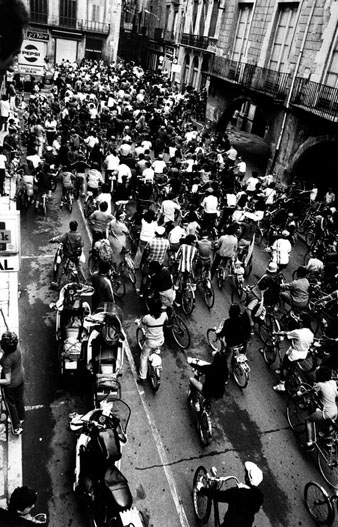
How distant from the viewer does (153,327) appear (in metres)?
7.30

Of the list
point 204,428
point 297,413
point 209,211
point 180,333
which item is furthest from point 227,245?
point 204,428

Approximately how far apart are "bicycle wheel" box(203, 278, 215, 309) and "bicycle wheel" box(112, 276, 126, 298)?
2049mm

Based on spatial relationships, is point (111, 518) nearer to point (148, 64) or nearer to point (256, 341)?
point (256, 341)

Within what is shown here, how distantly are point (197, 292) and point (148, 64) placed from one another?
51.4 metres

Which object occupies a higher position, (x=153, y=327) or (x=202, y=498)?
(x=153, y=327)

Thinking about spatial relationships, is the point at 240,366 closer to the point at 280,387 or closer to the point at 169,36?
the point at 280,387

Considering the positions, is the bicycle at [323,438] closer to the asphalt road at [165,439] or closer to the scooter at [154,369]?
the asphalt road at [165,439]

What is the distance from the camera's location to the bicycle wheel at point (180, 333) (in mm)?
8859

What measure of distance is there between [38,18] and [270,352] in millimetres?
45661

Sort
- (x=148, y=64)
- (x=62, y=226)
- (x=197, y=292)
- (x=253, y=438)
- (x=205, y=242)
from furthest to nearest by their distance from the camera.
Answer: (x=148, y=64) → (x=62, y=226) → (x=197, y=292) → (x=205, y=242) → (x=253, y=438)

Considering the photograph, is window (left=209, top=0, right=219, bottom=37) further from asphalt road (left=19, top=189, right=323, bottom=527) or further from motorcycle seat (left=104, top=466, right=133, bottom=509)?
motorcycle seat (left=104, top=466, right=133, bottom=509)

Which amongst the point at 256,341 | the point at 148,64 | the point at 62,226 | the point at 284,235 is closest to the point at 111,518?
the point at 256,341

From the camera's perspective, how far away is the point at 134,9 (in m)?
58.3

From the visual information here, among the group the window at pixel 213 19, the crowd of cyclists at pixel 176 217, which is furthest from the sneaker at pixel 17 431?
the window at pixel 213 19
